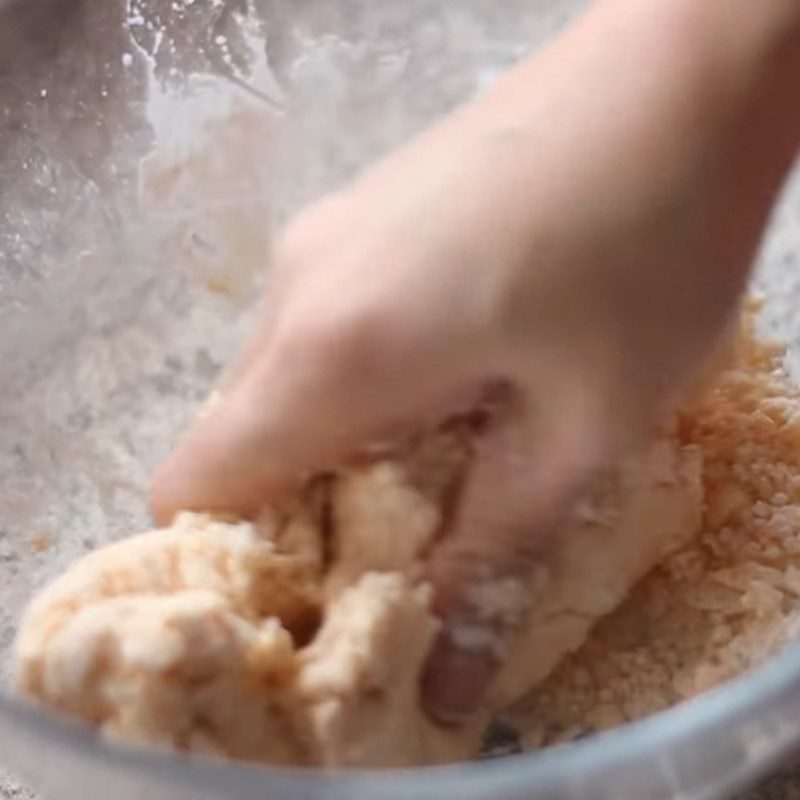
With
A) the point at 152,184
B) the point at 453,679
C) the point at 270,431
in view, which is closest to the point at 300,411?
the point at 270,431

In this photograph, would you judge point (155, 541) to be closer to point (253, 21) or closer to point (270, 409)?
point (270, 409)

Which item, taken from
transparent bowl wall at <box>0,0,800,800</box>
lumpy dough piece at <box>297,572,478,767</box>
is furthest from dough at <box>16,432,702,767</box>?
transparent bowl wall at <box>0,0,800,800</box>

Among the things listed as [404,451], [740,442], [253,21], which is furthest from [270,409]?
[253,21]

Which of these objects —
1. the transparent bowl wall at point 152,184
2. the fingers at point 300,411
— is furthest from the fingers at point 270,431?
the transparent bowl wall at point 152,184

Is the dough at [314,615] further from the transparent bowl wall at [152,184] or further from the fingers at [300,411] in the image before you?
the transparent bowl wall at [152,184]

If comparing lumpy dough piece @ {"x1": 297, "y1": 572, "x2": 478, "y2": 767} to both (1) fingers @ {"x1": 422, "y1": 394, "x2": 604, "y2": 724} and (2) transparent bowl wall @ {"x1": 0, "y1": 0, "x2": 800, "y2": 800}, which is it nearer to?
(1) fingers @ {"x1": 422, "y1": 394, "x2": 604, "y2": 724}

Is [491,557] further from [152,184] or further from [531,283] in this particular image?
[152,184]
